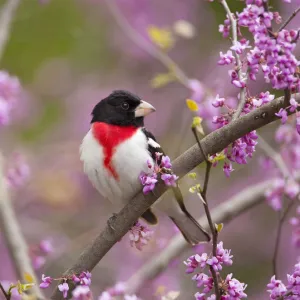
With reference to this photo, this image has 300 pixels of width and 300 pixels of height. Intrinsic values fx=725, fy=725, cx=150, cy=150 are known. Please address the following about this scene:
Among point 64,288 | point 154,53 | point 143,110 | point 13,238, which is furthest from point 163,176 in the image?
point 154,53

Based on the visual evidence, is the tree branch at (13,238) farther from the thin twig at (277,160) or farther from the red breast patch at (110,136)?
the thin twig at (277,160)

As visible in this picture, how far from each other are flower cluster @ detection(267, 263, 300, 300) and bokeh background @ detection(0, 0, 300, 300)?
292cm

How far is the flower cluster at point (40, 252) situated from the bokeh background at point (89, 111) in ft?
3.56

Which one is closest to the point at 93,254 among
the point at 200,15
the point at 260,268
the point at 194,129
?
the point at 194,129

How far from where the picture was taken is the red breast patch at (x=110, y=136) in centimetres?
365

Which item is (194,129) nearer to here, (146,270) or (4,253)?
(146,270)

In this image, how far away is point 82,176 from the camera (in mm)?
7309

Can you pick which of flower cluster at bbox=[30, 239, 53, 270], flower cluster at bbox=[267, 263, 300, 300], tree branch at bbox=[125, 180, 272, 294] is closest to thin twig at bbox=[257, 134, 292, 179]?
tree branch at bbox=[125, 180, 272, 294]

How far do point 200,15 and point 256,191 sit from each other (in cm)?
348

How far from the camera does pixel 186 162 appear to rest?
265 centimetres

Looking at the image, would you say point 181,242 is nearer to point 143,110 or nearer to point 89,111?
point 143,110

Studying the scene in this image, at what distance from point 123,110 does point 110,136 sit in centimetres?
31

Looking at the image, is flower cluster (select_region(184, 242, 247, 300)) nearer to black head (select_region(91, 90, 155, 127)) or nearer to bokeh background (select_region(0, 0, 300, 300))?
black head (select_region(91, 90, 155, 127))

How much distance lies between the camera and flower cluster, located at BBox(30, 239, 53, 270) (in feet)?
13.6
